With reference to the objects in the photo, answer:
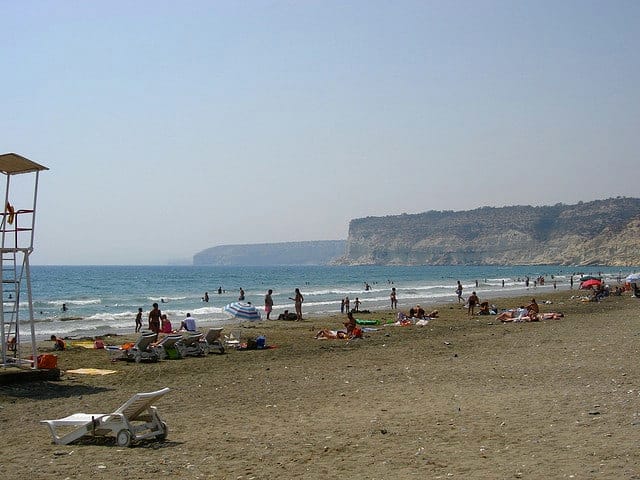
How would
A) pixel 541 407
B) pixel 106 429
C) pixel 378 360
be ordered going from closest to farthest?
pixel 106 429 < pixel 541 407 < pixel 378 360

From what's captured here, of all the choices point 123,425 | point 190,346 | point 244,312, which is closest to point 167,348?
point 190,346

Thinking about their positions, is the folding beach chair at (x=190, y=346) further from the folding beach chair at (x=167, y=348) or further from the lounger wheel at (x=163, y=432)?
the lounger wheel at (x=163, y=432)

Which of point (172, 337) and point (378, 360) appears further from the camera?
point (172, 337)

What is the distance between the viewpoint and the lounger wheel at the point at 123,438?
8.43 meters

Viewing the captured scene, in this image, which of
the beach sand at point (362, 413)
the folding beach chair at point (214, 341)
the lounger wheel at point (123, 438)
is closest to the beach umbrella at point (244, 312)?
the folding beach chair at point (214, 341)

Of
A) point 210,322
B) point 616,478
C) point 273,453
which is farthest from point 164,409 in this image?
point 210,322

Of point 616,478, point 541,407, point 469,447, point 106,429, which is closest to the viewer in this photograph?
point 616,478

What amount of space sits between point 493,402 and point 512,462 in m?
3.46

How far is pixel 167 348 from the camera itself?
18.2 meters

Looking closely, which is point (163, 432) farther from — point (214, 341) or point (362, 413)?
point (214, 341)

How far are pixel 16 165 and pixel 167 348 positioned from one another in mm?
6594

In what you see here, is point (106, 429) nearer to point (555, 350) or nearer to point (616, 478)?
point (616, 478)

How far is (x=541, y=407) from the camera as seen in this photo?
976 centimetres

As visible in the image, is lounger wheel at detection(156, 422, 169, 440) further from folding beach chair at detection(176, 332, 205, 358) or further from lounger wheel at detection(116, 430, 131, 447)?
folding beach chair at detection(176, 332, 205, 358)
